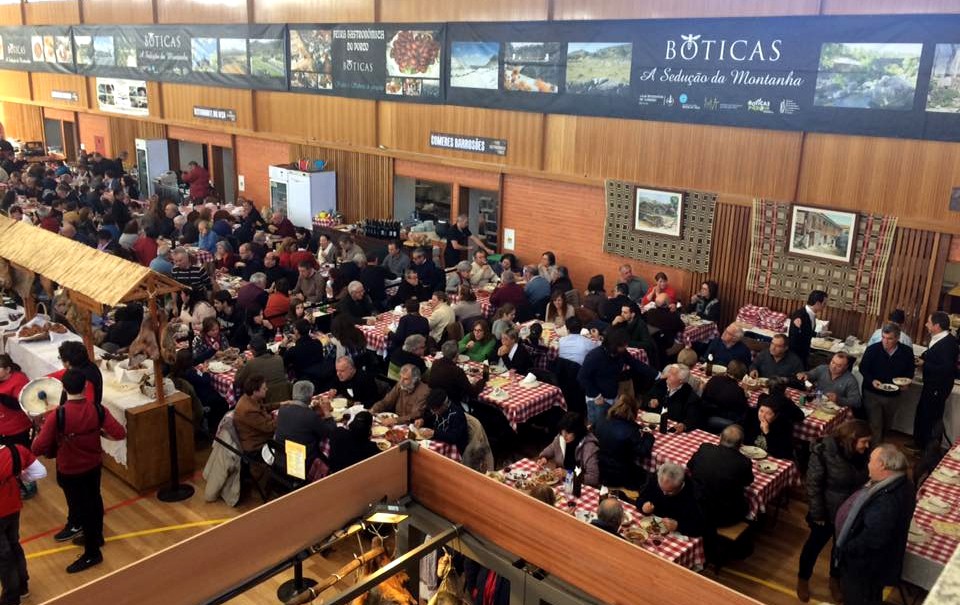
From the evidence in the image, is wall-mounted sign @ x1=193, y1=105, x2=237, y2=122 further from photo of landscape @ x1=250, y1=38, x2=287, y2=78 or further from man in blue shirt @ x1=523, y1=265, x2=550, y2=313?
man in blue shirt @ x1=523, y1=265, x2=550, y2=313

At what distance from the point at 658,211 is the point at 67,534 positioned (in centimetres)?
951

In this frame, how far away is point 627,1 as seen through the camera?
12969 mm

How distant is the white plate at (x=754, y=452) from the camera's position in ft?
25.4

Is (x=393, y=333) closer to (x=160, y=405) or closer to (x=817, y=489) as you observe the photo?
(x=160, y=405)

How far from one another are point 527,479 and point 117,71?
22706 mm

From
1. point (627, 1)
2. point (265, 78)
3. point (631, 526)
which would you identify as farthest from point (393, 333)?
point (265, 78)

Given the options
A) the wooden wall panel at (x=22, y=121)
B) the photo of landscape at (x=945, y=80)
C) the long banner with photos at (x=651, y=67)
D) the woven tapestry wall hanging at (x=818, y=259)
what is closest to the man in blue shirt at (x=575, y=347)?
the woven tapestry wall hanging at (x=818, y=259)

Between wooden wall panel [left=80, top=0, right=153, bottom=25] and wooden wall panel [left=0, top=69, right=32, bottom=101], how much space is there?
18.7 ft

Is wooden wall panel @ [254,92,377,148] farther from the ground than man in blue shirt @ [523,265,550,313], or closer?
farther from the ground

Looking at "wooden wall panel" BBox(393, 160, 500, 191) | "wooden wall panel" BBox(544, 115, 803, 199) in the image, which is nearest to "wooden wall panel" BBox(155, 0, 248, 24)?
"wooden wall panel" BBox(393, 160, 500, 191)

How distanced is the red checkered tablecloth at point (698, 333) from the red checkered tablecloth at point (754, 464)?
11.5 feet

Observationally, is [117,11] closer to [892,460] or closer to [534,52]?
[534,52]

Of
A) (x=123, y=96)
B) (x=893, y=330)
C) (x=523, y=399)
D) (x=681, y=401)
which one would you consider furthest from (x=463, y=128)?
(x=123, y=96)

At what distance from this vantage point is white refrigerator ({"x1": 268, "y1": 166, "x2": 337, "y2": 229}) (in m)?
18.4
